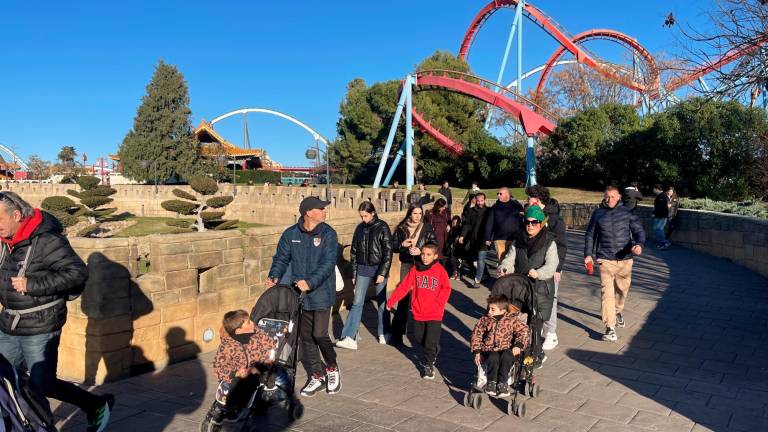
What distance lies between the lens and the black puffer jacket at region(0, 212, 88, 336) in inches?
150

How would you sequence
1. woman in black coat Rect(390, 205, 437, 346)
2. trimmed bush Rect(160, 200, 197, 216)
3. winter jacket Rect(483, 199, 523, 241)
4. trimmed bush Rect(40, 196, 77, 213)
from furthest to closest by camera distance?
trimmed bush Rect(40, 196, 77, 213) < trimmed bush Rect(160, 200, 197, 216) < winter jacket Rect(483, 199, 523, 241) < woman in black coat Rect(390, 205, 437, 346)

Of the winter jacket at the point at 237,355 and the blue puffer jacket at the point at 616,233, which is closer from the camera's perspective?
the winter jacket at the point at 237,355

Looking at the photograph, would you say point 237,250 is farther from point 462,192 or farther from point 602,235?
point 462,192

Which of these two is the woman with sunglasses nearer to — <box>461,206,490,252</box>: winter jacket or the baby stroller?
the baby stroller

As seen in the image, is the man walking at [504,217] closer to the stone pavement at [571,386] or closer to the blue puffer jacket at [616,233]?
the stone pavement at [571,386]

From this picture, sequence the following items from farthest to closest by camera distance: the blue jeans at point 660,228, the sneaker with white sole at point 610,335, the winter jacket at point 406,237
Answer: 1. the blue jeans at point 660,228
2. the winter jacket at point 406,237
3. the sneaker with white sole at point 610,335

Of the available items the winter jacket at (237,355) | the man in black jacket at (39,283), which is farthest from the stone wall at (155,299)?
the winter jacket at (237,355)

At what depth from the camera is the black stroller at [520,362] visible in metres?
4.91

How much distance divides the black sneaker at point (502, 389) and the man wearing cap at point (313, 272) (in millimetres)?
1436

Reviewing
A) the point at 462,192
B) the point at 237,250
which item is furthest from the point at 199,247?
the point at 462,192

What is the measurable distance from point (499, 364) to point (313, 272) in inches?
68.9

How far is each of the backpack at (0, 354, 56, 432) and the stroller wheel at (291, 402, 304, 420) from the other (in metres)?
2.44

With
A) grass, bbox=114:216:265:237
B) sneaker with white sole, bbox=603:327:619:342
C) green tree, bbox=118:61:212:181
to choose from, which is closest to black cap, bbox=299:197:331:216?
sneaker with white sole, bbox=603:327:619:342

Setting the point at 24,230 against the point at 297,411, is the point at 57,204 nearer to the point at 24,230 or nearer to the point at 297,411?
→ the point at 24,230
